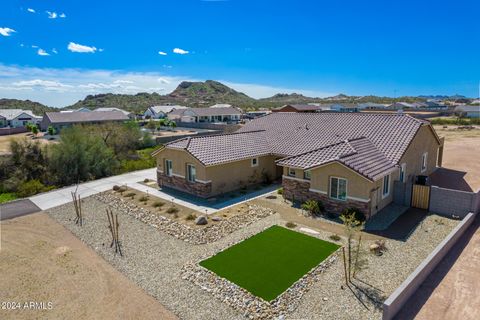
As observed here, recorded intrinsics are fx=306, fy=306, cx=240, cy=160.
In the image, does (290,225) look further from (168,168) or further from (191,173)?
(168,168)

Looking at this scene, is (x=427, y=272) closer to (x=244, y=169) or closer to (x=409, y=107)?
(x=244, y=169)

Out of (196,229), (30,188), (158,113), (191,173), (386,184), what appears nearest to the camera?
(196,229)

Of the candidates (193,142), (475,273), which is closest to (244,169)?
(193,142)

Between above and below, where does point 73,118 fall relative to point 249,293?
above

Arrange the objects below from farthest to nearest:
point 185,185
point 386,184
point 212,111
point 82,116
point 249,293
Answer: point 212,111 < point 82,116 < point 185,185 < point 386,184 < point 249,293

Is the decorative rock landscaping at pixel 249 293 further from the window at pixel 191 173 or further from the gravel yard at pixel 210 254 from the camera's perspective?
the window at pixel 191 173

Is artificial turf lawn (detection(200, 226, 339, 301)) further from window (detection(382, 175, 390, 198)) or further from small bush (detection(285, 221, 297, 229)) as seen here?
window (detection(382, 175, 390, 198))

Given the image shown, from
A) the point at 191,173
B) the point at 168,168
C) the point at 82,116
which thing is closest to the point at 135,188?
the point at 168,168
